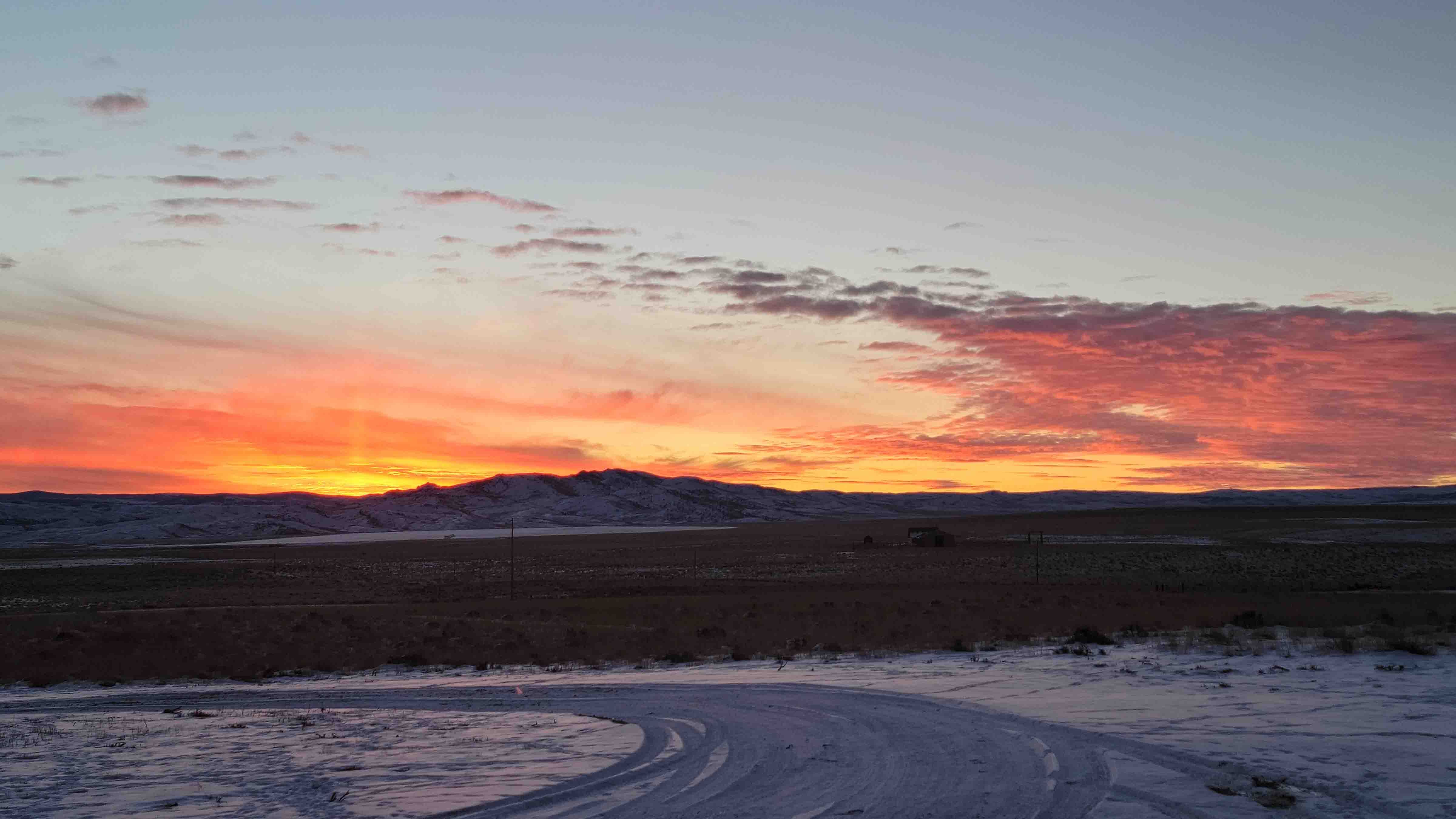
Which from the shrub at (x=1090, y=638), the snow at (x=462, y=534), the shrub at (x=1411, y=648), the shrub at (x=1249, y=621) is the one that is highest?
the shrub at (x=1411, y=648)

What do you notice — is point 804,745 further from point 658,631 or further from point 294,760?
point 658,631

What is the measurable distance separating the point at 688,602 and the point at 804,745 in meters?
28.2

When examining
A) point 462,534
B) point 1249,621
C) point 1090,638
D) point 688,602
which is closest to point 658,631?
point 688,602

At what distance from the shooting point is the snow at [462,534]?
469 feet

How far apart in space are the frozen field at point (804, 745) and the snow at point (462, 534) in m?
120

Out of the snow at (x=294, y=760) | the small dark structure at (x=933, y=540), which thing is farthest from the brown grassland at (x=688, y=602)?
the snow at (x=294, y=760)

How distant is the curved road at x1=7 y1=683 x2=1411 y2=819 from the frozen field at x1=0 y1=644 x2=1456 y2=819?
0.13ft

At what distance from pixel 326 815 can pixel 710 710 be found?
624 centimetres

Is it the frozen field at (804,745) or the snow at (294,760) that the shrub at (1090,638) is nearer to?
the frozen field at (804,745)

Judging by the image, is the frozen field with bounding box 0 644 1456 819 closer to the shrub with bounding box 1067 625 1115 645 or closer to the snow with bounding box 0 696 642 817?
the snow with bounding box 0 696 642 817

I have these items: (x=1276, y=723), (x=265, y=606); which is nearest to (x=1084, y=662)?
(x=1276, y=723)

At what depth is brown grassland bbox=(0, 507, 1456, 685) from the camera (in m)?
22.9

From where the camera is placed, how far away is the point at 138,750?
12.2 meters

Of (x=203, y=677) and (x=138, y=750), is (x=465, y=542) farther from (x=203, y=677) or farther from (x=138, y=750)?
(x=138, y=750)
